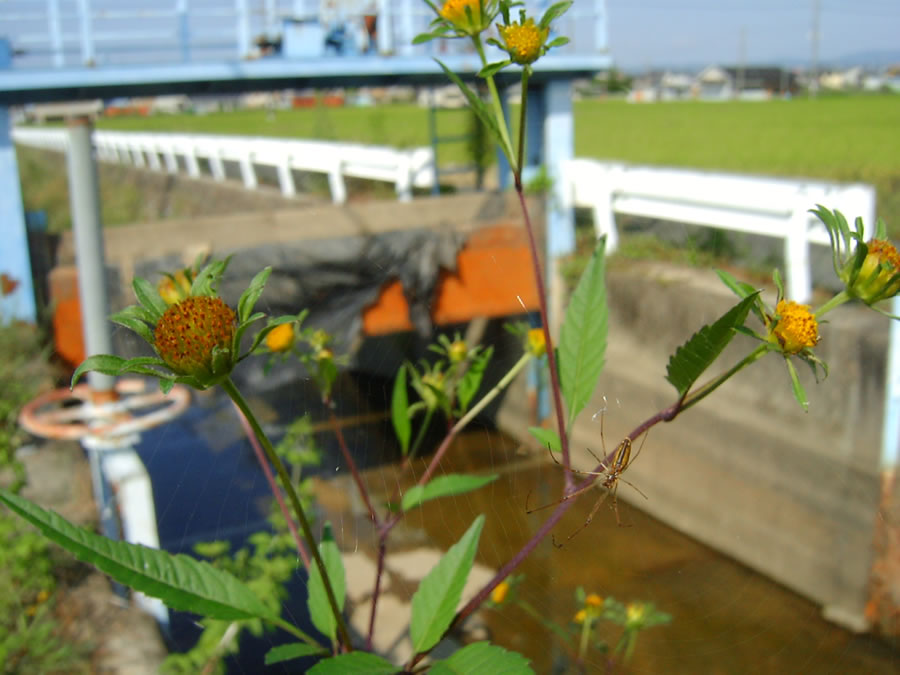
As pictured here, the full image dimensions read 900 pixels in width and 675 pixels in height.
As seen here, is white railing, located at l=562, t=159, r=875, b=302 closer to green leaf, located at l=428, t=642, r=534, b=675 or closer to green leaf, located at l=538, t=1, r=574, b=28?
green leaf, located at l=538, t=1, r=574, b=28

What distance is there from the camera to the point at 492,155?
23.6ft

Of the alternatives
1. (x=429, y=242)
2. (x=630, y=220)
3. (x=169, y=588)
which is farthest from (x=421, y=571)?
(x=630, y=220)

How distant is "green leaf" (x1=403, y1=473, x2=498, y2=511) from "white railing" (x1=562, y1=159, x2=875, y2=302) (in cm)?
194

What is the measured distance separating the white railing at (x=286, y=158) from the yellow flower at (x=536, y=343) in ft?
9.30

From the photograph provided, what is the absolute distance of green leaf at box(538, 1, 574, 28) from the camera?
531 millimetres

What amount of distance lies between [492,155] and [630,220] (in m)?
2.38

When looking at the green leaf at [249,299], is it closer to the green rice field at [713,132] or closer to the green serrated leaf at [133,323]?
the green serrated leaf at [133,323]

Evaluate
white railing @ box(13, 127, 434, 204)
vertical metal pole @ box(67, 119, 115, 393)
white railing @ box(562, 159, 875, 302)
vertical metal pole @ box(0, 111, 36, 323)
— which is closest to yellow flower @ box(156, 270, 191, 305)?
vertical metal pole @ box(67, 119, 115, 393)

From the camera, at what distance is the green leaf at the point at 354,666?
451 mm

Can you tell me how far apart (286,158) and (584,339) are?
25.0ft

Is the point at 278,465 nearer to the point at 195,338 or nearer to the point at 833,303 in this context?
the point at 195,338

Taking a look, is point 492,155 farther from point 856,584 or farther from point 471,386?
point 471,386

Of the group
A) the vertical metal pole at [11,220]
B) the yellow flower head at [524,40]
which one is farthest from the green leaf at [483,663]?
the vertical metal pole at [11,220]

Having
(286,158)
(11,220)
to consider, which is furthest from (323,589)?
(286,158)
